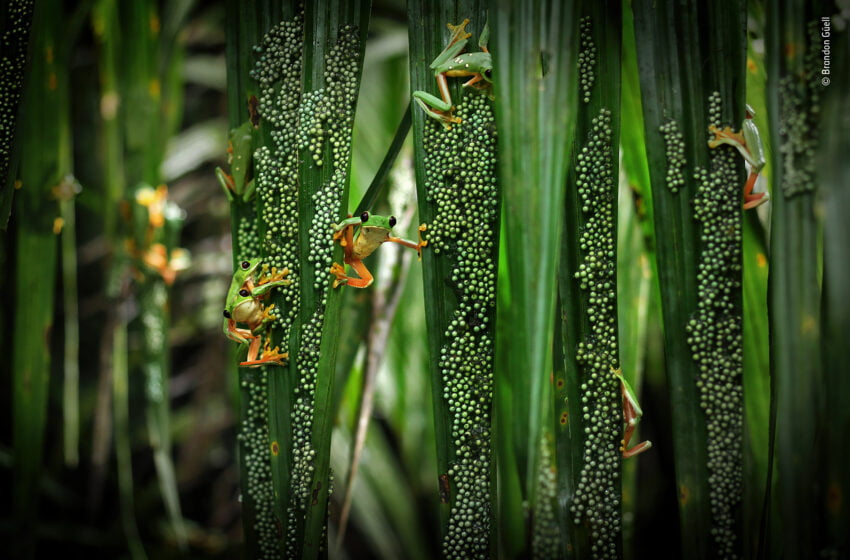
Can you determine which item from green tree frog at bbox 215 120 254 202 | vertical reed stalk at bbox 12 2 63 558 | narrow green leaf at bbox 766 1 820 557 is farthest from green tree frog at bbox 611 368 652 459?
vertical reed stalk at bbox 12 2 63 558

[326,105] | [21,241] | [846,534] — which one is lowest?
[846,534]

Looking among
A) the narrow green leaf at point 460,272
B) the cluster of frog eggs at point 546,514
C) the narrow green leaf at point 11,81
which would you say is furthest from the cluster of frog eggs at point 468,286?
the narrow green leaf at point 11,81

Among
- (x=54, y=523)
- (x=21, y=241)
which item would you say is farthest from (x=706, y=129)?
(x=54, y=523)

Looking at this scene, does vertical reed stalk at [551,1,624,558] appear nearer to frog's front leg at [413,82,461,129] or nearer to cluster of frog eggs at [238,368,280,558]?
frog's front leg at [413,82,461,129]

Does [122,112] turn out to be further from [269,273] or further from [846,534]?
[846,534]

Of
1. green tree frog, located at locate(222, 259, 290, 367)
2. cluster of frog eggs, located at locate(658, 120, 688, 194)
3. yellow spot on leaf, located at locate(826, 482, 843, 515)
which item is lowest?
yellow spot on leaf, located at locate(826, 482, 843, 515)
